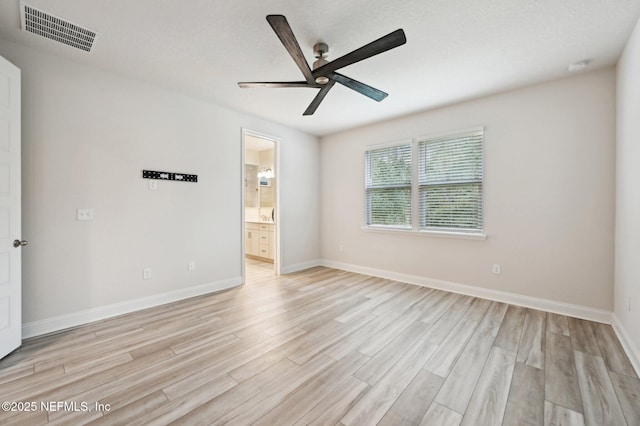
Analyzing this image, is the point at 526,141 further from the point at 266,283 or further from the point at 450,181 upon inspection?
the point at 266,283

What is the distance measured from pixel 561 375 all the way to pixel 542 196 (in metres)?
2.08

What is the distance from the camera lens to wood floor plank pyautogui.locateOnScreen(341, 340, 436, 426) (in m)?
1.56

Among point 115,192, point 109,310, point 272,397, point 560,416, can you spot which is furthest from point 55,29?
point 560,416

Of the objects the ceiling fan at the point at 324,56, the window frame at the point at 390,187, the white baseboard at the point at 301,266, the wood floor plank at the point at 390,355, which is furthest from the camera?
the white baseboard at the point at 301,266

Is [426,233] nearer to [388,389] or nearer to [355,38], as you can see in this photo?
[388,389]

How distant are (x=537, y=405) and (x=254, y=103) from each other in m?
4.18

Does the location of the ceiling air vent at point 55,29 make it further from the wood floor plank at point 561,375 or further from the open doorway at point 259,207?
the wood floor plank at point 561,375

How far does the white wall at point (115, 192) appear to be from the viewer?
2.57 metres

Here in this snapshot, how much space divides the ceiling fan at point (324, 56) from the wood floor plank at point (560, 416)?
249cm

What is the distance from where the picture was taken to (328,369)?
2023mm

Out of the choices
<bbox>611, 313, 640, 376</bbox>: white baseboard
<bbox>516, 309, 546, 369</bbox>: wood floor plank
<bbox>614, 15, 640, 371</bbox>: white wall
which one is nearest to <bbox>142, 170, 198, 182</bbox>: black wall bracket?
<bbox>516, 309, 546, 369</bbox>: wood floor plank

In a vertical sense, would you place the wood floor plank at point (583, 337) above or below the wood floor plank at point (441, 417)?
above

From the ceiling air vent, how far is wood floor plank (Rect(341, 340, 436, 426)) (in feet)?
11.6

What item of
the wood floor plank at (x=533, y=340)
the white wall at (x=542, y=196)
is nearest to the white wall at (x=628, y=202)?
the white wall at (x=542, y=196)
